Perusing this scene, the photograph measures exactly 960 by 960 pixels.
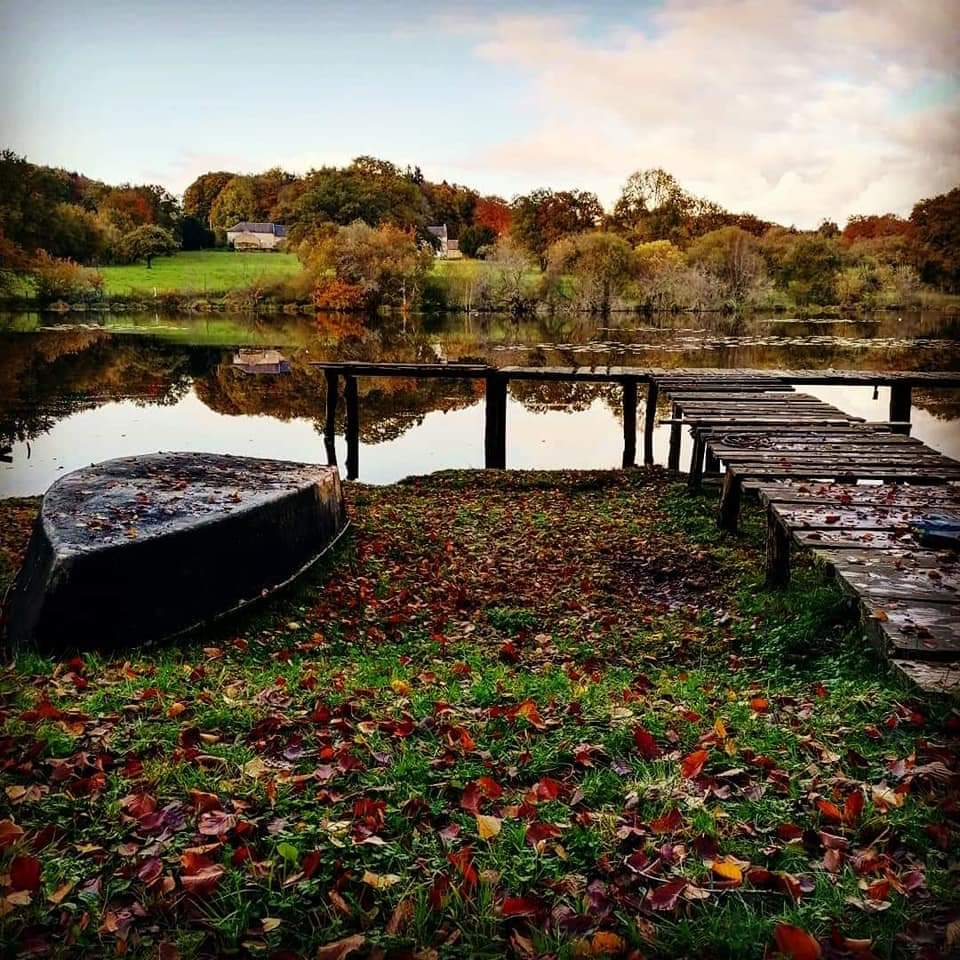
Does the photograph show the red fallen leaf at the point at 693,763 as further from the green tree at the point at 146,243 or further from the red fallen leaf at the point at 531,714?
the green tree at the point at 146,243

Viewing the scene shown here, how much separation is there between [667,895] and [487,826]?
0.81 meters

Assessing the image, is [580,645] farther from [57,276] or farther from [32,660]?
[57,276]

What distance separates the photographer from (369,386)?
31.4 metres

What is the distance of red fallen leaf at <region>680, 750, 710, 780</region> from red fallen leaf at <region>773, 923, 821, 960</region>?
4.00ft

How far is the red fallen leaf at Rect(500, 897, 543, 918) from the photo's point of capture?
3.29 m

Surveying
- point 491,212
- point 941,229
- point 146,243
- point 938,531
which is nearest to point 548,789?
point 941,229

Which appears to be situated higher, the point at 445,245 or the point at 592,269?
the point at 445,245

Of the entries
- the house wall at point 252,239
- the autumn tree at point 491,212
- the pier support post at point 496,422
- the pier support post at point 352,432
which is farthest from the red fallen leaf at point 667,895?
the house wall at point 252,239

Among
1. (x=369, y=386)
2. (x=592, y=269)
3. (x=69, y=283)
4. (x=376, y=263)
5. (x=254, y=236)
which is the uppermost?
(x=254, y=236)

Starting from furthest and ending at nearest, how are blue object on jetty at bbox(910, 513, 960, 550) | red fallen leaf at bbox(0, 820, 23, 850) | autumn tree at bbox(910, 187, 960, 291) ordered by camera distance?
blue object on jetty at bbox(910, 513, 960, 550), red fallen leaf at bbox(0, 820, 23, 850), autumn tree at bbox(910, 187, 960, 291)

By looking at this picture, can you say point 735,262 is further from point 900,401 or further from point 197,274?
point 900,401

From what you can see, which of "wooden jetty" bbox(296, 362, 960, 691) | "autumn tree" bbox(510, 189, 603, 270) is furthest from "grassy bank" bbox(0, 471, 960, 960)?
"autumn tree" bbox(510, 189, 603, 270)

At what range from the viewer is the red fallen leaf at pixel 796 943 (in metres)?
2.98

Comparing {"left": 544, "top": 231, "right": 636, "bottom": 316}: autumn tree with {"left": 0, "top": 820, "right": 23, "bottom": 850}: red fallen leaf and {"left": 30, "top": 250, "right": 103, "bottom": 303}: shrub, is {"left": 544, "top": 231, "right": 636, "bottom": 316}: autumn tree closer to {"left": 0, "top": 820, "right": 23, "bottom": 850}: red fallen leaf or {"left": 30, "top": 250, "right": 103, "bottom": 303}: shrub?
{"left": 30, "top": 250, "right": 103, "bottom": 303}: shrub
